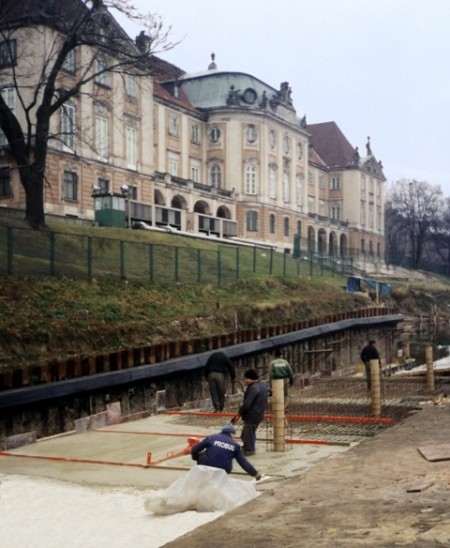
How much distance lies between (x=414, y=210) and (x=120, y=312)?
89.0 meters

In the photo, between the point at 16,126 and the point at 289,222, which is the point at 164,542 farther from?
the point at 289,222

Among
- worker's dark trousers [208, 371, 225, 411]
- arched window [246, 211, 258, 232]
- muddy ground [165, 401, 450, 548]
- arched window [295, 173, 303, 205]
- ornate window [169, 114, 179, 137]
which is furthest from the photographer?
arched window [295, 173, 303, 205]

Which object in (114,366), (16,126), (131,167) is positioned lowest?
(114,366)

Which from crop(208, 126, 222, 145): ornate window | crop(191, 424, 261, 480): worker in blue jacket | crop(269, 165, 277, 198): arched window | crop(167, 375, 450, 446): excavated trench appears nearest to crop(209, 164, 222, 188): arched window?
crop(208, 126, 222, 145): ornate window

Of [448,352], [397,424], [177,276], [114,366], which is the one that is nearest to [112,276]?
[177,276]

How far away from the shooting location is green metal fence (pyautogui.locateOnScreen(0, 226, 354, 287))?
23.4 metres

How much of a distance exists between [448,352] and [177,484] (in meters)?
41.8

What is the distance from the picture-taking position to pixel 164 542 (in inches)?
312

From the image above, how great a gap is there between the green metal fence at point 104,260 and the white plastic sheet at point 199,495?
14.5 metres

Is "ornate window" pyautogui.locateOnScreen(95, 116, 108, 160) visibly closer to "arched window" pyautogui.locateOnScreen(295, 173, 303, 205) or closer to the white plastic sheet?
"arched window" pyautogui.locateOnScreen(295, 173, 303, 205)

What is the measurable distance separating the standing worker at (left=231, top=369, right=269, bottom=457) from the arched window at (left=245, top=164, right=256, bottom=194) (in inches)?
2370

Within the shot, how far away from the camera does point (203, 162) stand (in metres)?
71.9

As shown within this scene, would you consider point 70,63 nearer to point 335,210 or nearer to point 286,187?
point 286,187

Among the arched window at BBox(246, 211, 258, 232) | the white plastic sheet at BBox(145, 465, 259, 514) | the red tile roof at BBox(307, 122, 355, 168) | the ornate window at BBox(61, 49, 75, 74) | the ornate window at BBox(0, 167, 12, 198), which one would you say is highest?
the red tile roof at BBox(307, 122, 355, 168)
